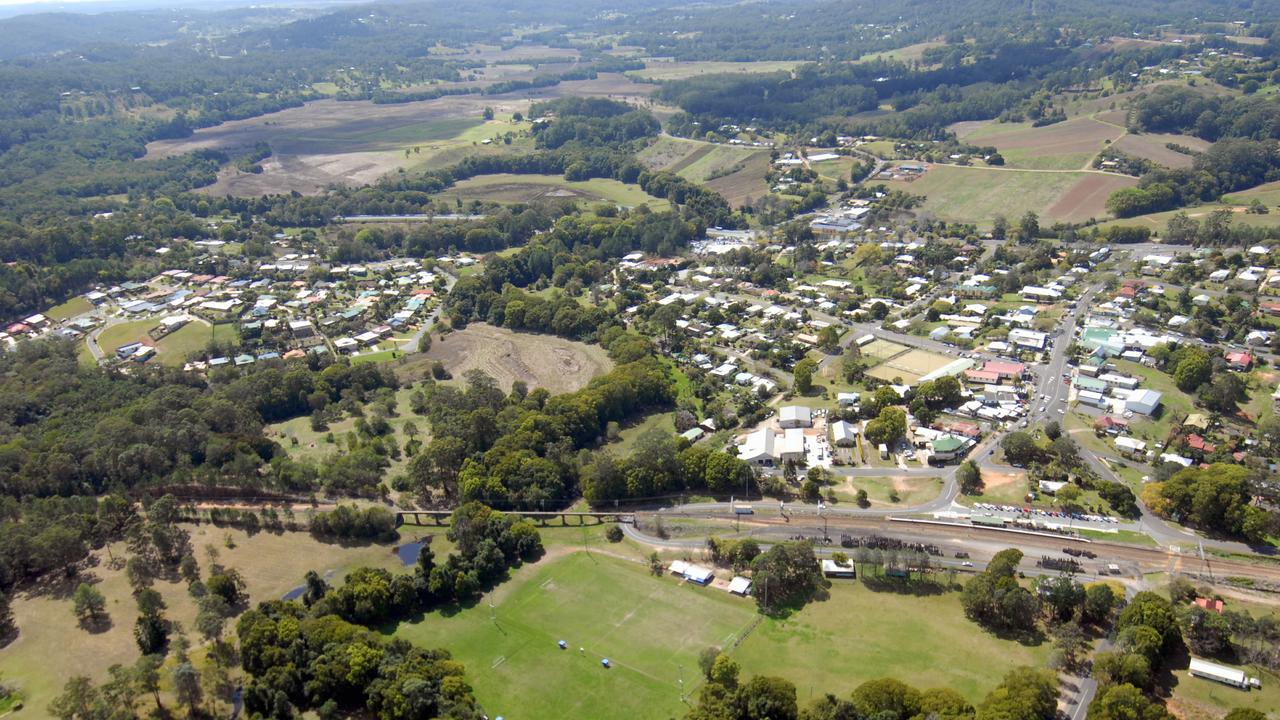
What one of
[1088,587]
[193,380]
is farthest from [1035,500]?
[193,380]

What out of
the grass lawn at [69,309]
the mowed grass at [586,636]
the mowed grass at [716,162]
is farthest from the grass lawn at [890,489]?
the mowed grass at [716,162]

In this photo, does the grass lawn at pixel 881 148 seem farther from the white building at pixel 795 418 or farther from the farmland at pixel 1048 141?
the white building at pixel 795 418

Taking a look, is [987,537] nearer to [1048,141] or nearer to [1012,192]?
[1012,192]

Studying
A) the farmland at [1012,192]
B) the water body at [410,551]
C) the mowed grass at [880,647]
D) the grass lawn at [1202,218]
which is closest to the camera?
the mowed grass at [880,647]

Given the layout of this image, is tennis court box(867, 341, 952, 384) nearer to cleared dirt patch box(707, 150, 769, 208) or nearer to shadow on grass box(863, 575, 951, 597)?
shadow on grass box(863, 575, 951, 597)

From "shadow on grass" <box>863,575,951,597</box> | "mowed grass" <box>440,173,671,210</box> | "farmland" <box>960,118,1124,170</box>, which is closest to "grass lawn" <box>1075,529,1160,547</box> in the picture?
"shadow on grass" <box>863,575,951,597</box>

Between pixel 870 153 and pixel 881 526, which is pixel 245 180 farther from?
pixel 881 526

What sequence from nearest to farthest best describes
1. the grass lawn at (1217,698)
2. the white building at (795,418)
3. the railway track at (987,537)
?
the grass lawn at (1217,698) → the railway track at (987,537) → the white building at (795,418)
